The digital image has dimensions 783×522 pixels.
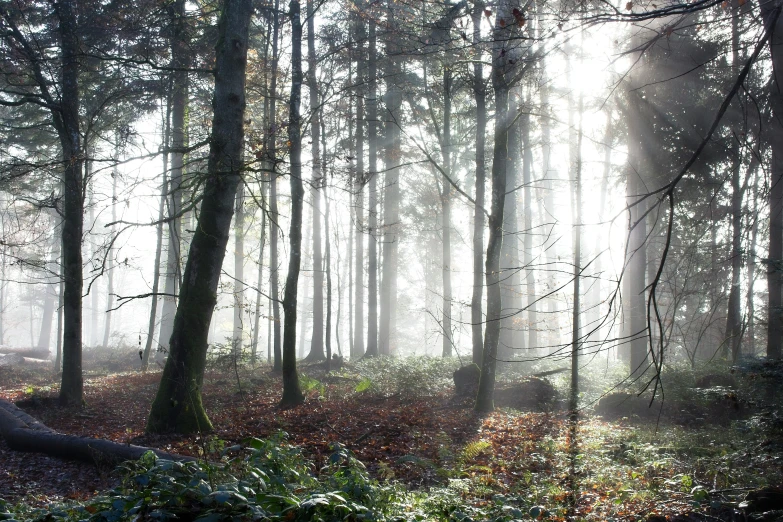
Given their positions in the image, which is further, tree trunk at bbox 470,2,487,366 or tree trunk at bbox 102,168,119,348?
tree trunk at bbox 470,2,487,366

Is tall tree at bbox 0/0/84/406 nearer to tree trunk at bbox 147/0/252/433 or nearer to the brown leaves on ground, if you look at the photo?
the brown leaves on ground

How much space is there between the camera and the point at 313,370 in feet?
55.0

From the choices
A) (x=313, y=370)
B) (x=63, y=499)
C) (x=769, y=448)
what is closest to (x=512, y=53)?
(x=769, y=448)

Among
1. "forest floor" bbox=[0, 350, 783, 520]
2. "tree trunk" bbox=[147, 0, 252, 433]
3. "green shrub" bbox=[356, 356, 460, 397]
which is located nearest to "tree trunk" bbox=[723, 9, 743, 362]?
"forest floor" bbox=[0, 350, 783, 520]

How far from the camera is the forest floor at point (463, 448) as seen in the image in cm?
564

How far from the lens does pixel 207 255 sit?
8.02 metres

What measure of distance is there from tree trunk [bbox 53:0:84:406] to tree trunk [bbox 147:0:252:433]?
358cm

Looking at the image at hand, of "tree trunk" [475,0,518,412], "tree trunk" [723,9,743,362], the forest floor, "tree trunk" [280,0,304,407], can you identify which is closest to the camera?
"tree trunk" [723,9,743,362]

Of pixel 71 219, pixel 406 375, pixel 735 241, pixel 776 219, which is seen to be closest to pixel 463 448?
pixel 735 241

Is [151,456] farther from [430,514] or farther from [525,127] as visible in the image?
[525,127]

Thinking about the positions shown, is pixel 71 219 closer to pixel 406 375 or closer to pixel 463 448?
pixel 463 448

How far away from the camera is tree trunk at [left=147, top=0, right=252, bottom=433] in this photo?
7746mm

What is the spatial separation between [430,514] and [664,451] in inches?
198

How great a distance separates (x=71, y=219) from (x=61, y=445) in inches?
202
